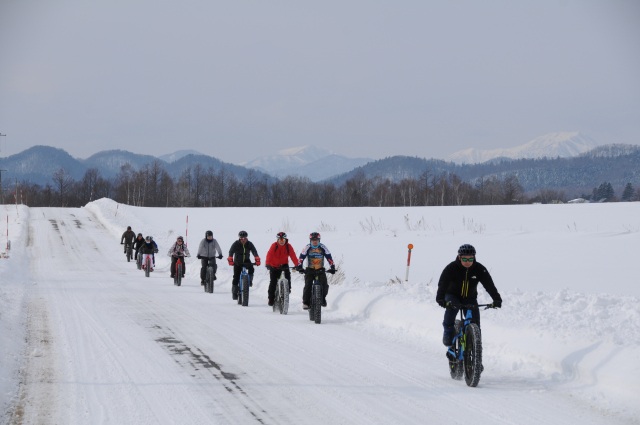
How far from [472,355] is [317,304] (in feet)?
19.0

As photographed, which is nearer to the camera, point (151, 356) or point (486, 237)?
point (151, 356)

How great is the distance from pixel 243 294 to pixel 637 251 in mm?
16444

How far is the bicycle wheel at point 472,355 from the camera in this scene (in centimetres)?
816

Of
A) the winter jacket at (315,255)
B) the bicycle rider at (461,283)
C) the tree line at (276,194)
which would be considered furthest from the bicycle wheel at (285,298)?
the tree line at (276,194)

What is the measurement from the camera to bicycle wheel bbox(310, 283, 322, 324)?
13.7m

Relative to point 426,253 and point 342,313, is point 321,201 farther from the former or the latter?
point 342,313

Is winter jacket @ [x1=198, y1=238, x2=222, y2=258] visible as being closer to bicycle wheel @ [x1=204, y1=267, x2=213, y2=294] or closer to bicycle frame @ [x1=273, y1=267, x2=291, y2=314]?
bicycle wheel @ [x1=204, y1=267, x2=213, y2=294]

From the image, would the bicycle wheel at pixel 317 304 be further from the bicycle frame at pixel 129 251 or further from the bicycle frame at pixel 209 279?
the bicycle frame at pixel 129 251

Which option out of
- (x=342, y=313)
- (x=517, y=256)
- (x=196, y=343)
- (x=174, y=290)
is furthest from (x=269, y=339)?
(x=517, y=256)

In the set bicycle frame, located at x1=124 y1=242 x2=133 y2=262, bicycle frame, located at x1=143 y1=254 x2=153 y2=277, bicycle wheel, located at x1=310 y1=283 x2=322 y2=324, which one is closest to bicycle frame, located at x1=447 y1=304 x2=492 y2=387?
bicycle wheel, located at x1=310 y1=283 x2=322 y2=324

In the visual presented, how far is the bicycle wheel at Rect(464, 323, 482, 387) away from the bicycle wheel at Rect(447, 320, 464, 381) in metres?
0.17

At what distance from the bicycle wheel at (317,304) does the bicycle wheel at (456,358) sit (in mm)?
5081

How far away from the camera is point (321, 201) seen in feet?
517

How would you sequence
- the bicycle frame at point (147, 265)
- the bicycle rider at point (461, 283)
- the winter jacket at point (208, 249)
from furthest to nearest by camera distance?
the bicycle frame at point (147, 265) → the winter jacket at point (208, 249) → the bicycle rider at point (461, 283)
